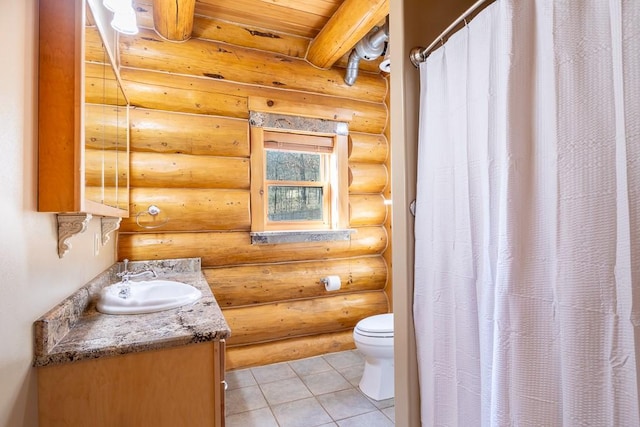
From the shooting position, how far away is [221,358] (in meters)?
1.29

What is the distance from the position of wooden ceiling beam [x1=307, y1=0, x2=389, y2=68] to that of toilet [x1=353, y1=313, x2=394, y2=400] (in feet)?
7.16

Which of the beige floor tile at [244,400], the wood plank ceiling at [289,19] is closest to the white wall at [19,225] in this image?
the beige floor tile at [244,400]

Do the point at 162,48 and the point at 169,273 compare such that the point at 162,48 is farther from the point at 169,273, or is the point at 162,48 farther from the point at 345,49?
the point at 169,273

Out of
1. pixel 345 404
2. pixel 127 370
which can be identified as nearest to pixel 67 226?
pixel 127 370

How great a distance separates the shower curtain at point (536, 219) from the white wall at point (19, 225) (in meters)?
1.36

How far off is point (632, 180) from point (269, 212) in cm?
254

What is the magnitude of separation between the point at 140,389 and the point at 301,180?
2.20 m

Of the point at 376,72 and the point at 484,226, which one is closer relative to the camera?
the point at 484,226

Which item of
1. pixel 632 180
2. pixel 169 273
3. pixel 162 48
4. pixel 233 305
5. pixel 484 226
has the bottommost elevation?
pixel 233 305

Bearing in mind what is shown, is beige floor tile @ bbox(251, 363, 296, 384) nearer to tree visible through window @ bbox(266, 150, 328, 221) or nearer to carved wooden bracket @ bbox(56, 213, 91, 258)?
tree visible through window @ bbox(266, 150, 328, 221)

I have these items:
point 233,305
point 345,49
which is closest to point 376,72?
point 345,49

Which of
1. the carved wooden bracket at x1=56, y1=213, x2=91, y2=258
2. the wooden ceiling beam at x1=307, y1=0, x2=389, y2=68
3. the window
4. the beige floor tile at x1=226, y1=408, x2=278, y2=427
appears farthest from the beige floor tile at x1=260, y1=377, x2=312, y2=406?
the wooden ceiling beam at x1=307, y1=0, x2=389, y2=68

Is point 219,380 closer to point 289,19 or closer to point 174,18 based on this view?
point 174,18

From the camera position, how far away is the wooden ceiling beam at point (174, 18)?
6.96 feet
